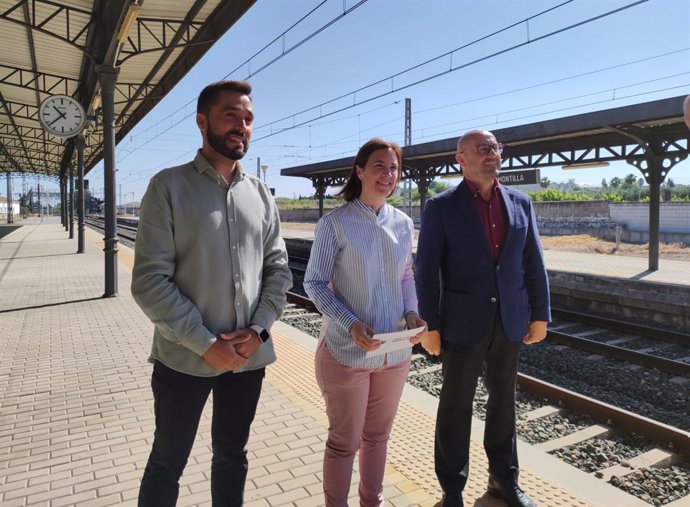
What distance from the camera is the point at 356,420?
2.46 metres

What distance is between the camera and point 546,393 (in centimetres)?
500

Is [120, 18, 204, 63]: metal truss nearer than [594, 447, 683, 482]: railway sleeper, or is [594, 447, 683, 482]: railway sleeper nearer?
[594, 447, 683, 482]: railway sleeper

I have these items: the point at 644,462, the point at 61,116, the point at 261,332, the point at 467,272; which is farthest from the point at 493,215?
the point at 61,116

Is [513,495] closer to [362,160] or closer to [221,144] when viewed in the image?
[362,160]

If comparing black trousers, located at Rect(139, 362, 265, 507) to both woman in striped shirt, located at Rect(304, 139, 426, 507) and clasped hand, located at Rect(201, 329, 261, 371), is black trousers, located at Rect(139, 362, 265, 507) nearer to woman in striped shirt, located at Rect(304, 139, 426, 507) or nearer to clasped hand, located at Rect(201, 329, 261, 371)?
clasped hand, located at Rect(201, 329, 261, 371)

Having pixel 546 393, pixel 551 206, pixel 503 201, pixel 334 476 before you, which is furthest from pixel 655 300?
pixel 551 206

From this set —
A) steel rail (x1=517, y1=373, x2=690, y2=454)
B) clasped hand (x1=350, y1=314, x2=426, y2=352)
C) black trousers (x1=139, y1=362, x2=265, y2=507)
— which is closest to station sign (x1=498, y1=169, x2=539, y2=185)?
steel rail (x1=517, y1=373, x2=690, y2=454)

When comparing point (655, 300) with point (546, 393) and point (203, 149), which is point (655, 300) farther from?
point (203, 149)

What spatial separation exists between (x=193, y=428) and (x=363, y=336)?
818 millimetres

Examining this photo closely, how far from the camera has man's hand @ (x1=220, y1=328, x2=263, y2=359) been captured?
2131mm

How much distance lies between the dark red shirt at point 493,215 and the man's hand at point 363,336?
2.78 feet

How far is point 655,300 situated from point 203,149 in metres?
10.4

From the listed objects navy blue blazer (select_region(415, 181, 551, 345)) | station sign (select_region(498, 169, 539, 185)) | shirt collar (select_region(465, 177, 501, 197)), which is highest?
station sign (select_region(498, 169, 539, 185))

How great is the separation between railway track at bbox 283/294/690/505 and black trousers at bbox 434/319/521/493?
1141 mm
